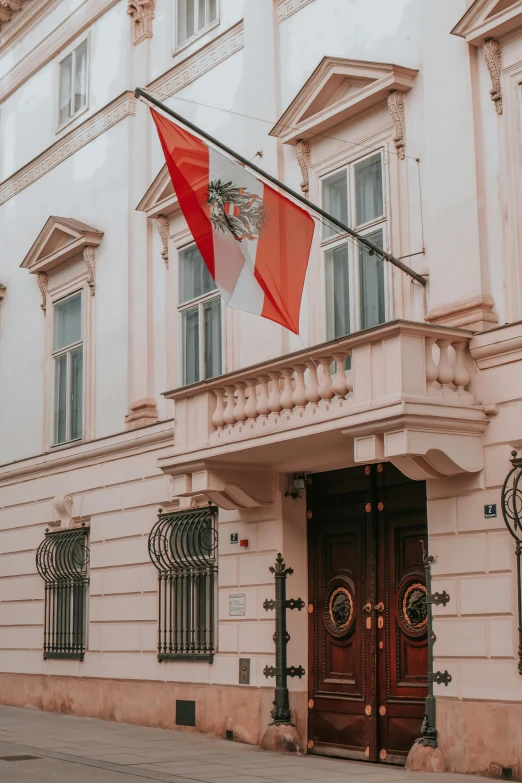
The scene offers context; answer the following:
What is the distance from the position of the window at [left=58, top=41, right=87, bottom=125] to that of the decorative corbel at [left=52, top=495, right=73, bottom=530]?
6235mm

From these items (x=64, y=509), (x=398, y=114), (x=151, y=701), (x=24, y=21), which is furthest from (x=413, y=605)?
(x=24, y=21)

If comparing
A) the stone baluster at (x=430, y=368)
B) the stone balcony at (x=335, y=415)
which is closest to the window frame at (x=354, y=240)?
the stone balcony at (x=335, y=415)

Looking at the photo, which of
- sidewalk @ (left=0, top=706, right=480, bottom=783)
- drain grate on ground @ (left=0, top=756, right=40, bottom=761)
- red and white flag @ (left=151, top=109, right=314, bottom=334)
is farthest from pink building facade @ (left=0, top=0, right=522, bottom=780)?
drain grate on ground @ (left=0, top=756, right=40, bottom=761)

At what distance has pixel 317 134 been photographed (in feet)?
45.9

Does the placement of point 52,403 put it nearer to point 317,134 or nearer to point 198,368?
point 198,368

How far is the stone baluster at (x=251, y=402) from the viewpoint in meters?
12.8

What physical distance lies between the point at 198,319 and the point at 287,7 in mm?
4112

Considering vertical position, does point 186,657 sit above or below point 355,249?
below

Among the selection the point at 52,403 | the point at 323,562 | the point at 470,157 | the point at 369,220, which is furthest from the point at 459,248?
the point at 52,403

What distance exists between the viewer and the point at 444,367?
11.2 m

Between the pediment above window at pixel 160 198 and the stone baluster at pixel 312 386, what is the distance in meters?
5.04

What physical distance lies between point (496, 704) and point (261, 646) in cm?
368

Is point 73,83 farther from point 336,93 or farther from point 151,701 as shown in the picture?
point 151,701

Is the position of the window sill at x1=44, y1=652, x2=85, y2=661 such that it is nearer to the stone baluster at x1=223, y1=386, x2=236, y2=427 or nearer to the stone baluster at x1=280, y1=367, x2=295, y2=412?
the stone baluster at x1=223, y1=386, x2=236, y2=427
